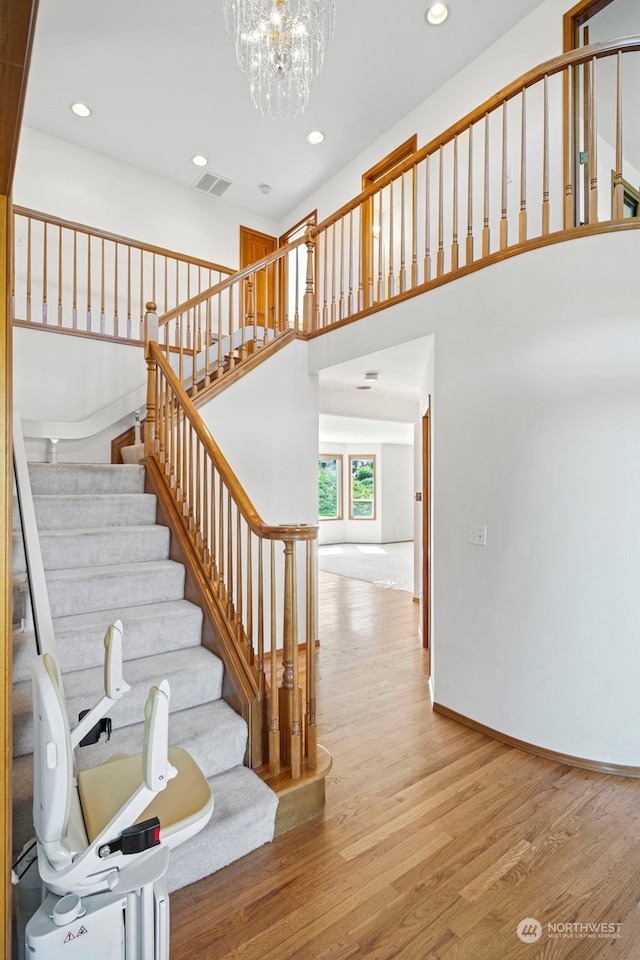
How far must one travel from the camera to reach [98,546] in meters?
2.82

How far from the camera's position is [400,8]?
12.5ft

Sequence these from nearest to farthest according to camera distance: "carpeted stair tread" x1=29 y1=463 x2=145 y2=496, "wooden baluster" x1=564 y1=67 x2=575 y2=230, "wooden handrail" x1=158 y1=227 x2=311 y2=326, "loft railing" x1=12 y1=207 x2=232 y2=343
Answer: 1. "wooden baluster" x1=564 y1=67 x2=575 y2=230
2. "carpeted stair tread" x1=29 y1=463 x2=145 y2=496
3. "wooden handrail" x1=158 y1=227 x2=311 y2=326
4. "loft railing" x1=12 y1=207 x2=232 y2=343

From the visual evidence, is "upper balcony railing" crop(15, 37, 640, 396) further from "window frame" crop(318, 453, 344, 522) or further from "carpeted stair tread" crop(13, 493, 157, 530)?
"window frame" crop(318, 453, 344, 522)

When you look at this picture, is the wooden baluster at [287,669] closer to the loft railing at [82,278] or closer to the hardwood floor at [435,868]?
the hardwood floor at [435,868]

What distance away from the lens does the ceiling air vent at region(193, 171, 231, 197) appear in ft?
19.7

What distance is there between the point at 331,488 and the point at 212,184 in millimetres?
7583

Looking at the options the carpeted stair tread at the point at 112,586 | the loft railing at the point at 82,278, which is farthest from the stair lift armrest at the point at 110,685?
the loft railing at the point at 82,278

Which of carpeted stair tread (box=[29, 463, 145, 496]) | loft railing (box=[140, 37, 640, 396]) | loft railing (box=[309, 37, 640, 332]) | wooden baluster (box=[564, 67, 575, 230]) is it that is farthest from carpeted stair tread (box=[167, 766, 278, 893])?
wooden baluster (box=[564, 67, 575, 230])

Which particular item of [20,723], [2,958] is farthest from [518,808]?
[20,723]

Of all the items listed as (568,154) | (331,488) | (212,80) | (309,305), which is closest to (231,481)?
(309,305)

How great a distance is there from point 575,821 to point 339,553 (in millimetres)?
8420

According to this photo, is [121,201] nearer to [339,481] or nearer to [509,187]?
[509,187]

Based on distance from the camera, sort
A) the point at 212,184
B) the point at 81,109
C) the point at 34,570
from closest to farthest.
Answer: the point at 34,570
the point at 81,109
the point at 212,184

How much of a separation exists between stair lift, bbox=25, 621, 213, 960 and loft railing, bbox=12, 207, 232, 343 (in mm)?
4061
